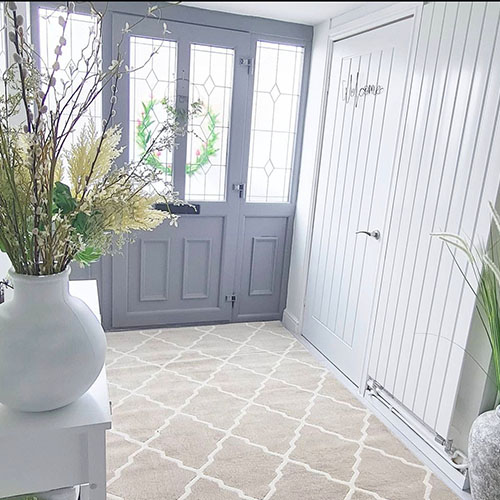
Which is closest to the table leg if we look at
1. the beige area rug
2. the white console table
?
the white console table

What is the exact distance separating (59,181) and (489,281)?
5.36 ft

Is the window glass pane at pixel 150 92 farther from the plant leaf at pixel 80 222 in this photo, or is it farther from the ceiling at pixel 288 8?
the ceiling at pixel 288 8

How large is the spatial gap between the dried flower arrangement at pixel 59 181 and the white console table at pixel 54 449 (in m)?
0.35

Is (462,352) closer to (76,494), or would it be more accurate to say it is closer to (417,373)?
(417,373)

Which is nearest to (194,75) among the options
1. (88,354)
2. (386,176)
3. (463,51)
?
(386,176)

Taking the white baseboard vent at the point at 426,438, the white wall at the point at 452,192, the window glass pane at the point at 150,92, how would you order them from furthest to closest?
the window glass pane at the point at 150,92, the white baseboard vent at the point at 426,438, the white wall at the point at 452,192

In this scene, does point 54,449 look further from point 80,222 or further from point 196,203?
point 196,203

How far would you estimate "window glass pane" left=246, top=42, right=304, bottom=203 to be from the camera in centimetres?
338

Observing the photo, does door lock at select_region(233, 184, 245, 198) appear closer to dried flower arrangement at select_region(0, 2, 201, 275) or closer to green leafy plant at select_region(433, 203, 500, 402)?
green leafy plant at select_region(433, 203, 500, 402)

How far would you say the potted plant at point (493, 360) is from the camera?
1.84 meters

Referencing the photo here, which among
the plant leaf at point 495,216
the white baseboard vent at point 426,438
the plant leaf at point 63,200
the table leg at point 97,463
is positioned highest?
the plant leaf at point 63,200

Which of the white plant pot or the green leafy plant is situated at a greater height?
the green leafy plant

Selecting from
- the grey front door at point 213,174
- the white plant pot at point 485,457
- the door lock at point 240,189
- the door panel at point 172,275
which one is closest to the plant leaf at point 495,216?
the white plant pot at point 485,457

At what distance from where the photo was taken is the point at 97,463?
4.03ft
